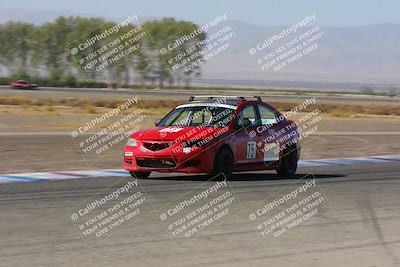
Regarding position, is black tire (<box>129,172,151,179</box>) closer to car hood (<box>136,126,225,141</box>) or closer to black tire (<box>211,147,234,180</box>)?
car hood (<box>136,126,225,141</box>)

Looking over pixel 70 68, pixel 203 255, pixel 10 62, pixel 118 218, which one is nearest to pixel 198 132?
pixel 118 218

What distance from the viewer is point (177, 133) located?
13.7 meters

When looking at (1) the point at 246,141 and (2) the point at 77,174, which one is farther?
(2) the point at 77,174

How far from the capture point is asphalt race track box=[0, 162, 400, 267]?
732 centimetres

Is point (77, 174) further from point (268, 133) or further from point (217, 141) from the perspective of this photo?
point (268, 133)

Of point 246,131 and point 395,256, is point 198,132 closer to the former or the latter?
point 246,131

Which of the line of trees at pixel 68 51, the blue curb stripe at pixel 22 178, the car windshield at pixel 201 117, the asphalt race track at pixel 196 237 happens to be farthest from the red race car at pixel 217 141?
the line of trees at pixel 68 51

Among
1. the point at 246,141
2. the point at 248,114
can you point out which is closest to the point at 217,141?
Answer: the point at 246,141

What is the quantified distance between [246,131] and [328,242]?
6.19 m

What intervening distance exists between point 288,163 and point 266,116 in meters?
0.97

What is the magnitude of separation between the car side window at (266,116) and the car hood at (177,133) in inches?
59.1

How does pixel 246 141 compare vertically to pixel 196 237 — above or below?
below

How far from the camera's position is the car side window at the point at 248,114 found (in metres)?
14.6

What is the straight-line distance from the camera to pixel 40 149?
70.6ft
